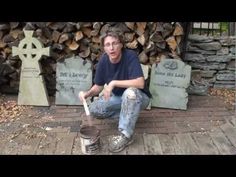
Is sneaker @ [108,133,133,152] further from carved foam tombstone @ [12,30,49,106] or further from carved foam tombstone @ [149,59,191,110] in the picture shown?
carved foam tombstone @ [12,30,49,106]

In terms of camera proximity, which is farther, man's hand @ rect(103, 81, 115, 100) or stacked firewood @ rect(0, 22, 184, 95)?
stacked firewood @ rect(0, 22, 184, 95)

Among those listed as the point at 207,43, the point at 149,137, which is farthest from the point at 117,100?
the point at 207,43

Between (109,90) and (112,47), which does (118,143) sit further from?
(112,47)

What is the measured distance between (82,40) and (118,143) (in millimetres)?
1430

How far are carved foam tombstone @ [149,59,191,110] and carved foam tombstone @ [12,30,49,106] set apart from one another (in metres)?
1.15

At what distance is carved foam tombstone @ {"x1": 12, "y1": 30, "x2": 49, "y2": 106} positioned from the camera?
3971mm

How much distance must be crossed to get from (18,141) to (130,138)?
0.96 m

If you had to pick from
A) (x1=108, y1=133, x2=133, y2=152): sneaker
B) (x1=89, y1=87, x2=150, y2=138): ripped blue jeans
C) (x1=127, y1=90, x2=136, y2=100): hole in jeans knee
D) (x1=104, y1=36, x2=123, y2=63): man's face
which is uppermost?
(x1=104, y1=36, x2=123, y2=63): man's face

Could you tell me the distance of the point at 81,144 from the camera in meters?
3.06

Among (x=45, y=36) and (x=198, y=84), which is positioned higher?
(x=45, y=36)

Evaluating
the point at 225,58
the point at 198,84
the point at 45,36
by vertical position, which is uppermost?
the point at 45,36

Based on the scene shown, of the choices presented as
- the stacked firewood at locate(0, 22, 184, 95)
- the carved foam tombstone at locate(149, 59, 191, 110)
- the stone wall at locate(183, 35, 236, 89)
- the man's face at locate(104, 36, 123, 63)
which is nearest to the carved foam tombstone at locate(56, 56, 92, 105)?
the stacked firewood at locate(0, 22, 184, 95)

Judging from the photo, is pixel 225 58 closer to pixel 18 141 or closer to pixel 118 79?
pixel 118 79

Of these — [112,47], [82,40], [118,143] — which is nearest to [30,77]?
[82,40]
